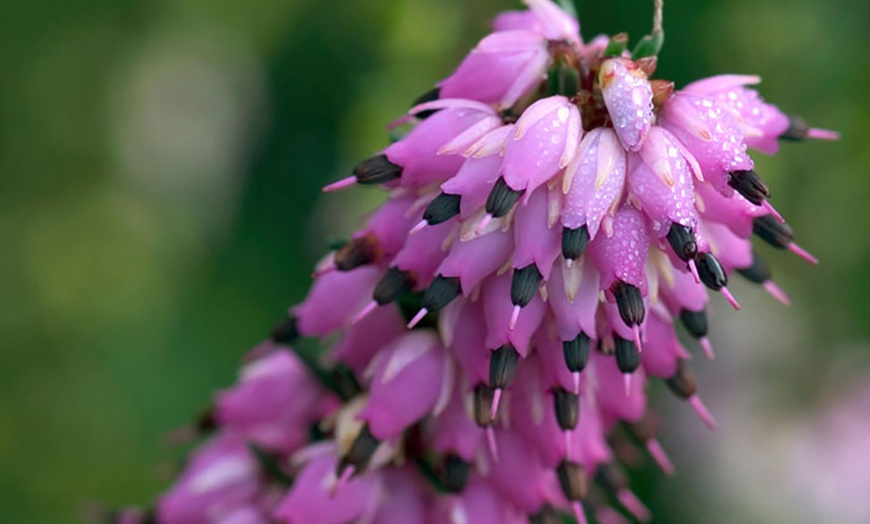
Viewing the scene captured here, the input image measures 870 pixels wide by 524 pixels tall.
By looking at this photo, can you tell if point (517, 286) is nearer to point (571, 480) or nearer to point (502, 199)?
point (502, 199)

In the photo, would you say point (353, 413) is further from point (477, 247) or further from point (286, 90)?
point (286, 90)

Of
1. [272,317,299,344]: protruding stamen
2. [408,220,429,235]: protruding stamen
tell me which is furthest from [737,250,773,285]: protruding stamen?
[272,317,299,344]: protruding stamen

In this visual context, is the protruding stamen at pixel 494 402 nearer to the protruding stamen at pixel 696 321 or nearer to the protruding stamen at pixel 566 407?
the protruding stamen at pixel 566 407

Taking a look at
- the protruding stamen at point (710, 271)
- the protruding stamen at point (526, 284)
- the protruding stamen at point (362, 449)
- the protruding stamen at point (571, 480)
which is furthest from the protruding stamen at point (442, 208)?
the protruding stamen at point (571, 480)

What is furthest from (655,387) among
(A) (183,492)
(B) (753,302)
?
(A) (183,492)

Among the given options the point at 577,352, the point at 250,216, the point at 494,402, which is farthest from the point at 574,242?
the point at 250,216

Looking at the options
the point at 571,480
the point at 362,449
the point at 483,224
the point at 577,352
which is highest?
the point at 483,224
